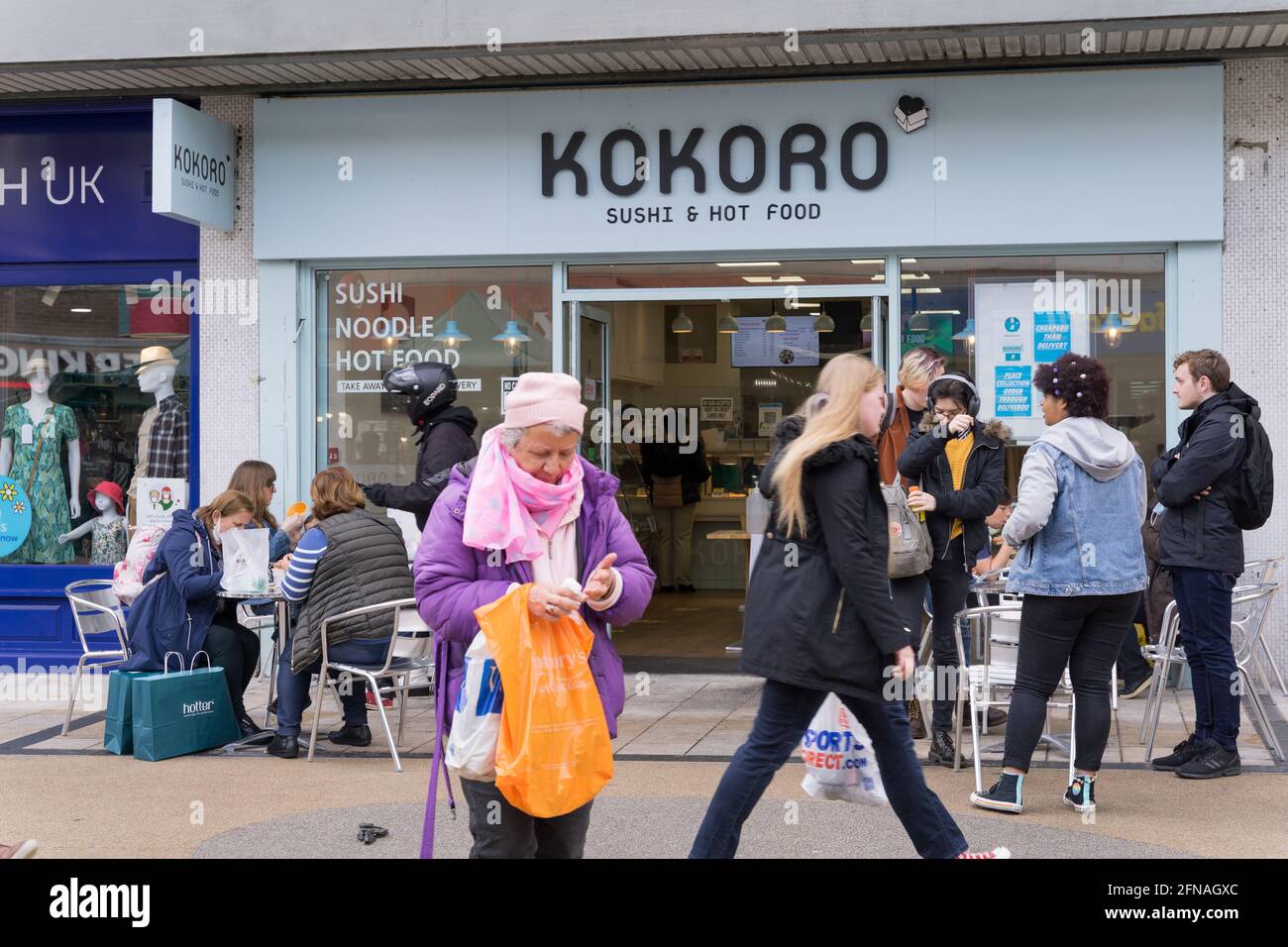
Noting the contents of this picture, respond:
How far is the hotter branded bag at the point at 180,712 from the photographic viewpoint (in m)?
7.10

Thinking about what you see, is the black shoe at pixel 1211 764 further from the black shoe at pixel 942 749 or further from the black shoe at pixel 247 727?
the black shoe at pixel 247 727

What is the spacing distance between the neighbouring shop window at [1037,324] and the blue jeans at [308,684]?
4.27 meters

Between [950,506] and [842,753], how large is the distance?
2319mm

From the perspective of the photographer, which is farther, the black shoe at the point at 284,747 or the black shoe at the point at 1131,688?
the black shoe at the point at 1131,688

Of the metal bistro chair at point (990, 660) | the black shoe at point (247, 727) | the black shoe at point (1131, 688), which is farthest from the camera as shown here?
the black shoe at point (1131, 688)

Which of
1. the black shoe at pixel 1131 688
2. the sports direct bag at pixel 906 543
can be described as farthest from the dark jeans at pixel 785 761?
the black shoe at pixel 1131 688

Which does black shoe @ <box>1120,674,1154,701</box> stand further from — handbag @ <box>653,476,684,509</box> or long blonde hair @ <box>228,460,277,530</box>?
long blonde hair @ <box>228,460,277,530</box>

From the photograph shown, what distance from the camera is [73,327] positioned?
10391 mm

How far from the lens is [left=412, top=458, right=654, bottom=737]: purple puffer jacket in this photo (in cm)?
370

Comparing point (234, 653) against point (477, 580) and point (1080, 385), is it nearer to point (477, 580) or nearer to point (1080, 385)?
point (477, 580)

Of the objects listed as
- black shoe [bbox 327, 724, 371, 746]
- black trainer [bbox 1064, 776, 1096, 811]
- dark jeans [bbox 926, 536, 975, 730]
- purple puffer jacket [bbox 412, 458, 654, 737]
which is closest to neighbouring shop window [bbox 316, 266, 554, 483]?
black shoe [bbox 327, 724, 371, 746]

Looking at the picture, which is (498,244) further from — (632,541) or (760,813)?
(632,541)

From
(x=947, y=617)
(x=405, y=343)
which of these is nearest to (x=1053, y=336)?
(x=947, y=617)

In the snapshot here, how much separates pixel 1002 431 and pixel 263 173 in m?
5.72
